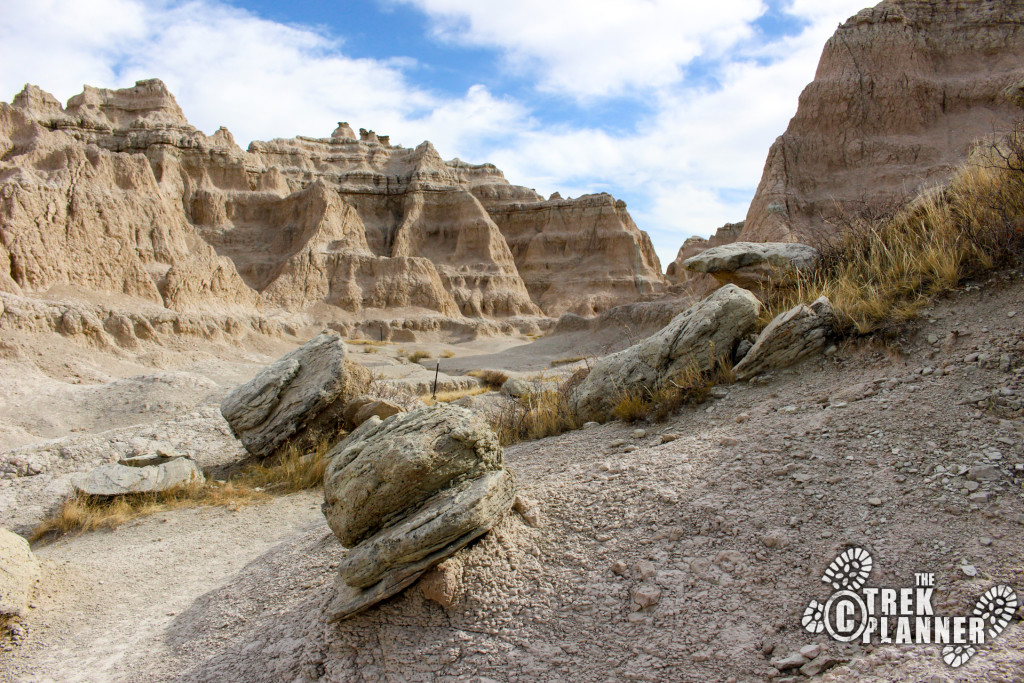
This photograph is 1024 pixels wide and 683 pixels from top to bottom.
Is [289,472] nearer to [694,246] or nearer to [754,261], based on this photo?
[754,261]

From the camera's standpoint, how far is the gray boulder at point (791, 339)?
476cm

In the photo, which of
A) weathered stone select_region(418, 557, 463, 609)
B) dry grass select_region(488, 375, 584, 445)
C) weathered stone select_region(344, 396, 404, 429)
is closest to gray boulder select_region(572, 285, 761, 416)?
dry grass select_region(488, 375, 584, 445)

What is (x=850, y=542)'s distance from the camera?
2.60 m

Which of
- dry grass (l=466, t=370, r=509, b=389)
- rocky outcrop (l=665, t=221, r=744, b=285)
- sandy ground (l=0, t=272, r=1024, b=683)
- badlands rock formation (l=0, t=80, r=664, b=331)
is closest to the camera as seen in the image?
sandy ground (l=0, t=272, r=1024, b=683)

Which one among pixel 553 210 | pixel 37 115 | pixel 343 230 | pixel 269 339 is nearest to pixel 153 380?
pixel 269 339

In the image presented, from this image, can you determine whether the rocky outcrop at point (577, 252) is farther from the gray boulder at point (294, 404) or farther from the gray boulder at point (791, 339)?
the gray boulder at point (791, 339)

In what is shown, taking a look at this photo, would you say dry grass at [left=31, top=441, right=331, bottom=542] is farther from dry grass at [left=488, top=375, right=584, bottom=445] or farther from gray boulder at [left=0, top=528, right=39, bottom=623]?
dry grass at [left=488, top=375, right=584, bottom=445]

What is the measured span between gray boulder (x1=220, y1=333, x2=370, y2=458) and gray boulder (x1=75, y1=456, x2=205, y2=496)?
0.73m

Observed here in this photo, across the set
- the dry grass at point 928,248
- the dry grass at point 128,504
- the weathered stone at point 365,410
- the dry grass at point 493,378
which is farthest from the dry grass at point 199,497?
the dry grass at point 493,378

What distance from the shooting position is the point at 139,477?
6.52 meters

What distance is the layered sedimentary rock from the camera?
53.3 ft

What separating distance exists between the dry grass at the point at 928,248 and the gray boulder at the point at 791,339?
156mm

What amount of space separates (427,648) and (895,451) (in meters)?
2.74

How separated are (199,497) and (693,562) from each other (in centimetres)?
592
